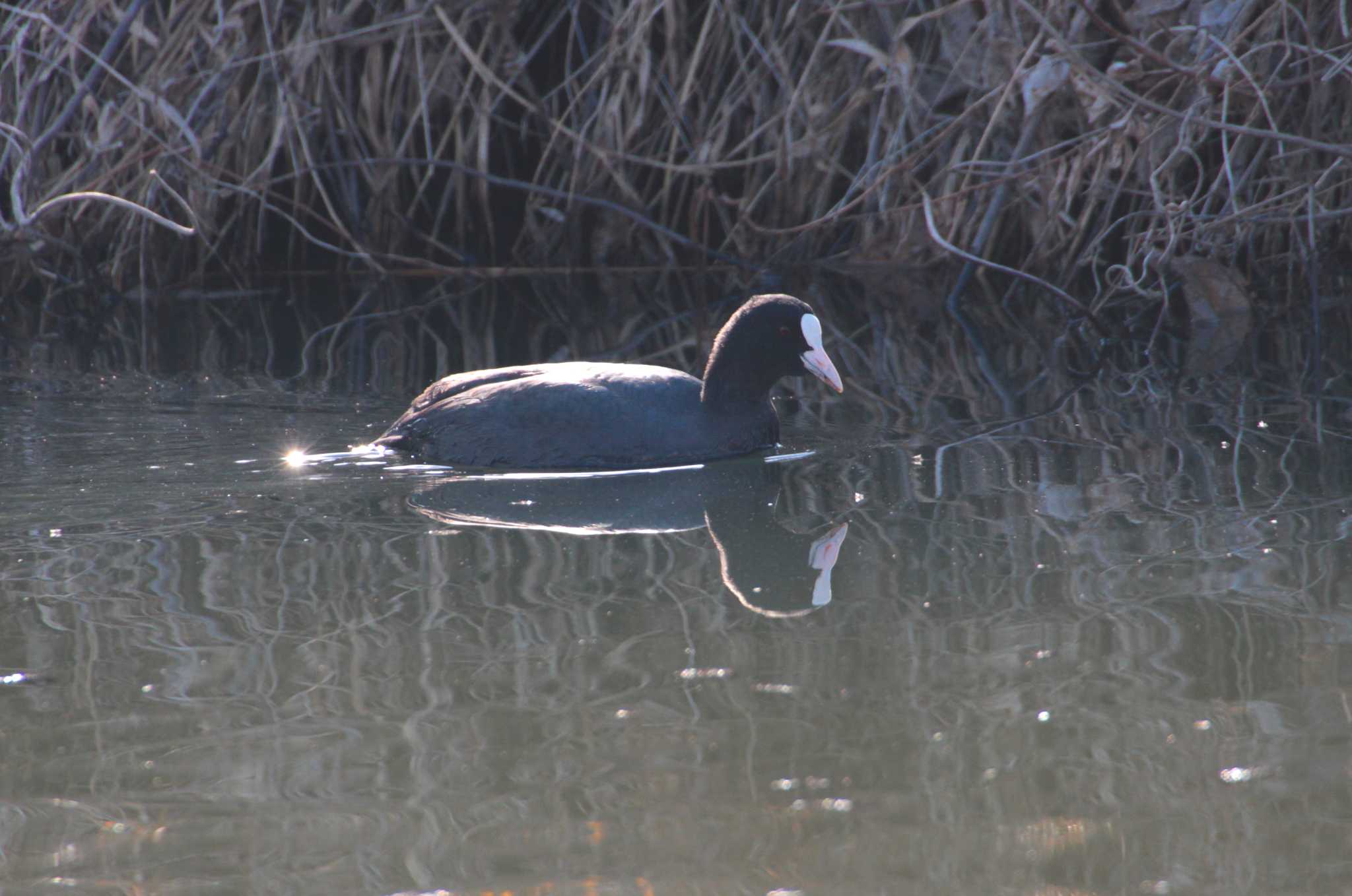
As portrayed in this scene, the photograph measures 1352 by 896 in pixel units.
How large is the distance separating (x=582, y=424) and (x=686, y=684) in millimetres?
2159

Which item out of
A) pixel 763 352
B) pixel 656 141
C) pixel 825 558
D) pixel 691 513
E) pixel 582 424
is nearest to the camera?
pixel 825 558

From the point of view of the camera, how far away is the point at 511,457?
5020 mm

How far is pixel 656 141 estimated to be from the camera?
9.11 m

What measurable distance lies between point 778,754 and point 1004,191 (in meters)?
6.06

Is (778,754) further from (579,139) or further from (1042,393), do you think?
(579,139)

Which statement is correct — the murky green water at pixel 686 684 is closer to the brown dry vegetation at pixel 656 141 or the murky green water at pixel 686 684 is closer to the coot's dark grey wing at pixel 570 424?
the coot's dark grey wing at pixel 570 424

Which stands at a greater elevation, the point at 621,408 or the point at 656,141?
the point at 656,141

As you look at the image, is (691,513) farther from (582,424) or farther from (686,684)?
(686,684)

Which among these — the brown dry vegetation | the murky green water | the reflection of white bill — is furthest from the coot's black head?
the brown dry vegetation

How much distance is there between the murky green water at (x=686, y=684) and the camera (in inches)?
91.2

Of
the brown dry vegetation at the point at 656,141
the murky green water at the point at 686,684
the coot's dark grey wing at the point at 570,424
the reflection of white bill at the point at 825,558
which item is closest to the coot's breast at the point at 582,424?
the coot's dark grey wing at the point at 570,424

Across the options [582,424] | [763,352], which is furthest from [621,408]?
[763,352]

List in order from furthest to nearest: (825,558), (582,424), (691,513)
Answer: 1. (582,424)
2. (691,513)
3. (825,558)

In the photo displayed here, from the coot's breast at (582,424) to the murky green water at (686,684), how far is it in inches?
12.0
